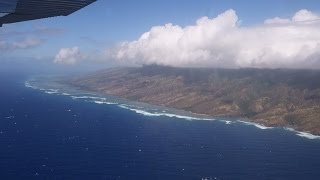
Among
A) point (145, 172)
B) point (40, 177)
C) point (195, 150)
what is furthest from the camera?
point (195, 150)

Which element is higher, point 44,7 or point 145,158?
point 44,7

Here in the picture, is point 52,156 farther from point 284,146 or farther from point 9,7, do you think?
point 9,7

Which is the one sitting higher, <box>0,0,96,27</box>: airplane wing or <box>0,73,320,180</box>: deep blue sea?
<box>0,0,96,27</box>: airplane wing

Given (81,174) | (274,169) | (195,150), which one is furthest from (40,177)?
(274,169)

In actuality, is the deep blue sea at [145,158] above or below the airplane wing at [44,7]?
below

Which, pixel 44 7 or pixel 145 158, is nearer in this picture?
pixel 44 7

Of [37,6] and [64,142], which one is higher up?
[37,6]

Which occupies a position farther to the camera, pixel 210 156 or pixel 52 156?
pixel 210 156

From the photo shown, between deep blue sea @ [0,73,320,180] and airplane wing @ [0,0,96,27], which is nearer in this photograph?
airplane wing @ [0,0,96,27]

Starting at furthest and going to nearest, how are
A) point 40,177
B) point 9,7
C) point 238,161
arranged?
point 238,161, point 40,177, point 9,7

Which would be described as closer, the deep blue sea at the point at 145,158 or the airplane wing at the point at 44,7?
the airplane wing at the point at 44,7
